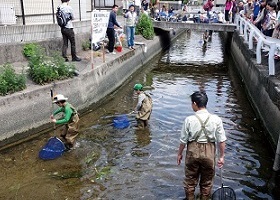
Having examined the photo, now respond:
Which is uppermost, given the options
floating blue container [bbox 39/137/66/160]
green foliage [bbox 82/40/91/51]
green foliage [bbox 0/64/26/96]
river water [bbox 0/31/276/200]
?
green foliage [bbox 82/40/91/51]

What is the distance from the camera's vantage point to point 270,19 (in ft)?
44.3

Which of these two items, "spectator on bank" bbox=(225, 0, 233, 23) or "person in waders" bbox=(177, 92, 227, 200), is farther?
"spectator on bank" bbox=(225, 0, 233, 23)

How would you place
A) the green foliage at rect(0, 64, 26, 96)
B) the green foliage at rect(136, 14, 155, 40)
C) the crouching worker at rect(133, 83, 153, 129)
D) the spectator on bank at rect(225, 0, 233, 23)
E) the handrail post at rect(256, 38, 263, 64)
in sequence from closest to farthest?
1. the green foliage at rect(0, 64, 26, 96)
2. the crouching worker at rect(133, 83, 153, 129)
3. the handrail post at rect(256, 38, 263, 64)
4. the green foliage at rect(136, 14, 155, 40)
5. the spectator on bank at rect(225, 0, 233, 23)

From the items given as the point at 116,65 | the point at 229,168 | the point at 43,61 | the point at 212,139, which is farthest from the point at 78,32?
the point at 212,139

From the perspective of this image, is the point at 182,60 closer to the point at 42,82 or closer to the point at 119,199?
the point at 42,82

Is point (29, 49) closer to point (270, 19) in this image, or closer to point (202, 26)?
point (270, 19)

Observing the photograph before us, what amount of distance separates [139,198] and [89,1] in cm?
1587

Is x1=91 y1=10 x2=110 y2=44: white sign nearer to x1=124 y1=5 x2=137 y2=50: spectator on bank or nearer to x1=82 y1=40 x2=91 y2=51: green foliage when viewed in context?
x1=82 y1=40 x2=91 y2=51: green foliage

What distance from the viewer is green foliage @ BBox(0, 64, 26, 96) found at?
860 cm

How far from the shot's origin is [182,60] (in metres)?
21.7

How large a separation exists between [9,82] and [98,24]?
4362mm

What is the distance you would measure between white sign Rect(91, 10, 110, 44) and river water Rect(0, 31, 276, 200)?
241cm

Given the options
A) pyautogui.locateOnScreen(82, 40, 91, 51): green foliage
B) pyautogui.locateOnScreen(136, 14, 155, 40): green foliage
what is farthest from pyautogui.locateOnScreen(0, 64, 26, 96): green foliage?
pyautogui.locateOnScreen(136, 14, 155, 40): green foliage

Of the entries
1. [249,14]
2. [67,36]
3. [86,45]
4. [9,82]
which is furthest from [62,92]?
[249,14]
